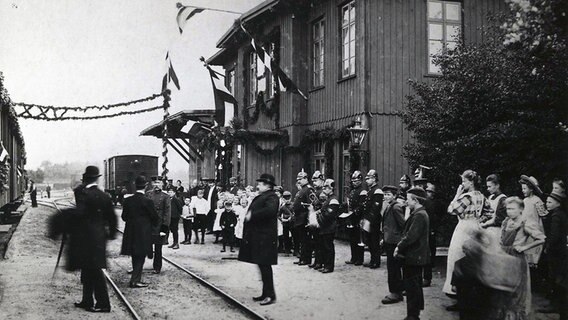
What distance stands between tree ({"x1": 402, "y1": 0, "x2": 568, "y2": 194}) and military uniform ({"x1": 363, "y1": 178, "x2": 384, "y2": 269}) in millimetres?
1598

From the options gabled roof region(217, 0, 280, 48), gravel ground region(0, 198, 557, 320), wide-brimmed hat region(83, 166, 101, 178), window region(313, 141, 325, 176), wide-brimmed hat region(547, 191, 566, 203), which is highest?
gabled roof region(217, 0, 280, 48)

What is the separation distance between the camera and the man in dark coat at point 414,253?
6.37m

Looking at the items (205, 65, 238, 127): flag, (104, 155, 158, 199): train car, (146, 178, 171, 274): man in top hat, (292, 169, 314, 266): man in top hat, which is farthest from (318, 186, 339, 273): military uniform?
(104, 155, 158, 199): train car

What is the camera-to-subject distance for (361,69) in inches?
575

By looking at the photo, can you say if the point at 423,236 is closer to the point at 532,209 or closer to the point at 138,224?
the point at 532,209

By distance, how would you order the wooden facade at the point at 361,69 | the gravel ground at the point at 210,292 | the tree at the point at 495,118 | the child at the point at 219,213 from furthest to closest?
1. the wooden facade at the point at 361,69
2. the child at the point at 219,213
3. the tree at the point at 495,118
4. the gravel ground at the point at 210,292

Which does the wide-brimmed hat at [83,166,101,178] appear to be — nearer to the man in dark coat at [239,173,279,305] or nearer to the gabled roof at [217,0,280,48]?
the man in dark coat at [239,173,279,305]

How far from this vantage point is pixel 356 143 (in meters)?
13.2

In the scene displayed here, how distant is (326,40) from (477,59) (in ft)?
21.6

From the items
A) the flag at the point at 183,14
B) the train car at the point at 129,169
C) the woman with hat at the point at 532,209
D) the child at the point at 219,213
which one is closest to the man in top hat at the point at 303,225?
the child at the point at 219,213

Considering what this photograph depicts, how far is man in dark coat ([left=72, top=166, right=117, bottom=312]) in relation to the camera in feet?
23.7

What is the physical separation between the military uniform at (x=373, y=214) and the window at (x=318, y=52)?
7490mm

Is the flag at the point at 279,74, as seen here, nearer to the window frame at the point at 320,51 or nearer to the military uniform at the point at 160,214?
the window frame at the point at 320,51

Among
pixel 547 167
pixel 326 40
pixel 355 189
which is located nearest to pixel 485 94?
pixel 547 167
